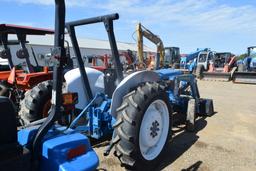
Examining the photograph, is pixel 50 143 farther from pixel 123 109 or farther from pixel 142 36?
pixel 142 36

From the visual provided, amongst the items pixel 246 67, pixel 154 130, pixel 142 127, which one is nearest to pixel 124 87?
pixel 142 127

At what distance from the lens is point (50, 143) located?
2.30 m

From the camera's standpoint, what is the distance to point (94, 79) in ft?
15.4

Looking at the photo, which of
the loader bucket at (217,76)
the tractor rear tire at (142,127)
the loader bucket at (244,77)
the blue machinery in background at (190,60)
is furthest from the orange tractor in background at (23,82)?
the blue machinery in background at (190,60)

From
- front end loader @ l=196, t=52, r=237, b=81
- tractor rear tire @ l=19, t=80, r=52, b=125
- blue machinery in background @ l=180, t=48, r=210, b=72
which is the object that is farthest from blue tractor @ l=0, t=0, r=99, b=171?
blue machinery in background @ l=180, t=48, r=210, b=72

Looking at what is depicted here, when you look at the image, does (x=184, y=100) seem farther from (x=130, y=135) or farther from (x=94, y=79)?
(x=130, y=135)

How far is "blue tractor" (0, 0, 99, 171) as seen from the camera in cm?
200

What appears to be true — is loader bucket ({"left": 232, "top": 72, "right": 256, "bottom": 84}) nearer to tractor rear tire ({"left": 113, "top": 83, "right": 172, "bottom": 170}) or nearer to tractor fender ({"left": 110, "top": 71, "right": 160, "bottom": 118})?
tractor rear tire ({"left": 113, "top": 83, "right": 172, "bottom": 170})

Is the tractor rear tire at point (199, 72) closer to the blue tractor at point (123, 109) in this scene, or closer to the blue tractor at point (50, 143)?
the blue tractor at point (123, 109)

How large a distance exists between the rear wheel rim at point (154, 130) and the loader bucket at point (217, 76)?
47.1 ft

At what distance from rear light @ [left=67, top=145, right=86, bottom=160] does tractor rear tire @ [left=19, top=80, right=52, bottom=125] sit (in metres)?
2.75

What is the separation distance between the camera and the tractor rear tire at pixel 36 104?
193 inches

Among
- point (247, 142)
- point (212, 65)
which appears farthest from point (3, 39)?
point (212, 65)

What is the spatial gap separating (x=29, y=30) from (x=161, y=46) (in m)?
8.89
